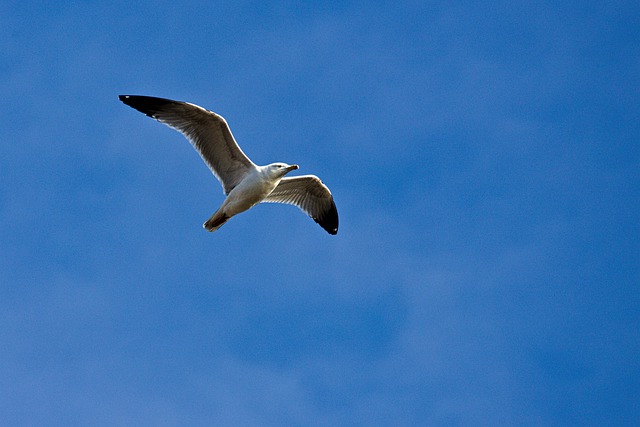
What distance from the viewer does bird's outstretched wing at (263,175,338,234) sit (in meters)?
19.8

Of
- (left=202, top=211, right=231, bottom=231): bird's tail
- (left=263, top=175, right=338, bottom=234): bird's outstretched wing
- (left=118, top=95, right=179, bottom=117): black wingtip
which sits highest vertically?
(left=263, top=175, right=338, bottom=234): bird's outstretched wing

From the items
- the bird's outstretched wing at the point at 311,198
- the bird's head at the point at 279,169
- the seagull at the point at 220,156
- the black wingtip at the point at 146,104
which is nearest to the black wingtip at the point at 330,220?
the bird's outstretched wing at the point at 311,198

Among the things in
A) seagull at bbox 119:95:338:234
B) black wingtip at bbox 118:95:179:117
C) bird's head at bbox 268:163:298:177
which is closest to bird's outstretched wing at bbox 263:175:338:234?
seagull at bbox 119:95:338:234

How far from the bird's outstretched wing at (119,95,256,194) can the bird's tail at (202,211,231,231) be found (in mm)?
515

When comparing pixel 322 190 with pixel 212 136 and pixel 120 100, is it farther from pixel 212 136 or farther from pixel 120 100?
pixel 120 100

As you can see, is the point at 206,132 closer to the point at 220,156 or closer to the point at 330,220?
the point at 220,156

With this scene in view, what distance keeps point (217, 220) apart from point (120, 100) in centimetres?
261

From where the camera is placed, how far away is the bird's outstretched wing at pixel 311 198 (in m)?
19.8

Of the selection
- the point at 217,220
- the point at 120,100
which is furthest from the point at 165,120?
the point at 217,220

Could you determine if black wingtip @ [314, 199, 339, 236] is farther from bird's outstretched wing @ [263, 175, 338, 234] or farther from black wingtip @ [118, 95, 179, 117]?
black wingtip @ [118, 95, 179, 117]

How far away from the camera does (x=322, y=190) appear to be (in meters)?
20.1

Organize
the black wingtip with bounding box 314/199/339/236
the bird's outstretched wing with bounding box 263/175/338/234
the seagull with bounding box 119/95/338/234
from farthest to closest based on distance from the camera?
the black wingtip with bounding box 314/199/339/236 < the bird's outstretched wing with bounding box 263/175/338/234 < the seagull with bounding box 119/95/338/234

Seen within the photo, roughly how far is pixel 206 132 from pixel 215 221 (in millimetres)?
1523

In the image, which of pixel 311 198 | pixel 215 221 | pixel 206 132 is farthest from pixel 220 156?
pixel 311 198
